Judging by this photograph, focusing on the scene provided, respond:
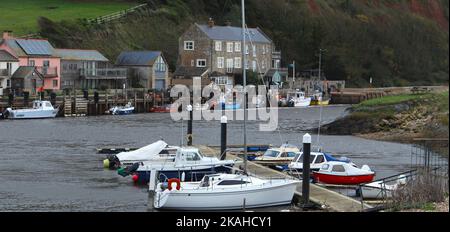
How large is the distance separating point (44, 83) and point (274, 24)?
1958 inches

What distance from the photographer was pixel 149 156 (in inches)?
1565

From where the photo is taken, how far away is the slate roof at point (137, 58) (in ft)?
322

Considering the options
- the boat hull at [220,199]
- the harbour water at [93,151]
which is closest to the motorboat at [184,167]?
the harbour water at [93,151]

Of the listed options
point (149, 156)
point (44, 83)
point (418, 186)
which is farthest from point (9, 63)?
point (418, 186)

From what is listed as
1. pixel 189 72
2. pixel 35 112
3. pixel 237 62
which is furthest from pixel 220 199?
→ pixel 237 62

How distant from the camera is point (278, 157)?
40781mm

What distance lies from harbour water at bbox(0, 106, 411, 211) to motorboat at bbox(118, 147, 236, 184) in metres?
0.76

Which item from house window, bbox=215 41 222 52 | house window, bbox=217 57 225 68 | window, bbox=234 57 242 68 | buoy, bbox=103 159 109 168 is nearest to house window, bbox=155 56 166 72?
house window, bbox=215 41 222 52

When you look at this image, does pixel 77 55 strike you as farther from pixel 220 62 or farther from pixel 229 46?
pixel 229 46

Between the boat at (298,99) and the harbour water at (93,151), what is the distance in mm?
12389

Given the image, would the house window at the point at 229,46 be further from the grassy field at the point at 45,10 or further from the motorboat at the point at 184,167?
the motorboat at the point at 184,167

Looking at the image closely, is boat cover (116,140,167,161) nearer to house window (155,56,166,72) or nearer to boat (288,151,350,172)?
boat (288,151,350,172)

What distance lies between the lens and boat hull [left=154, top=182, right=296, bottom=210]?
2852cm
